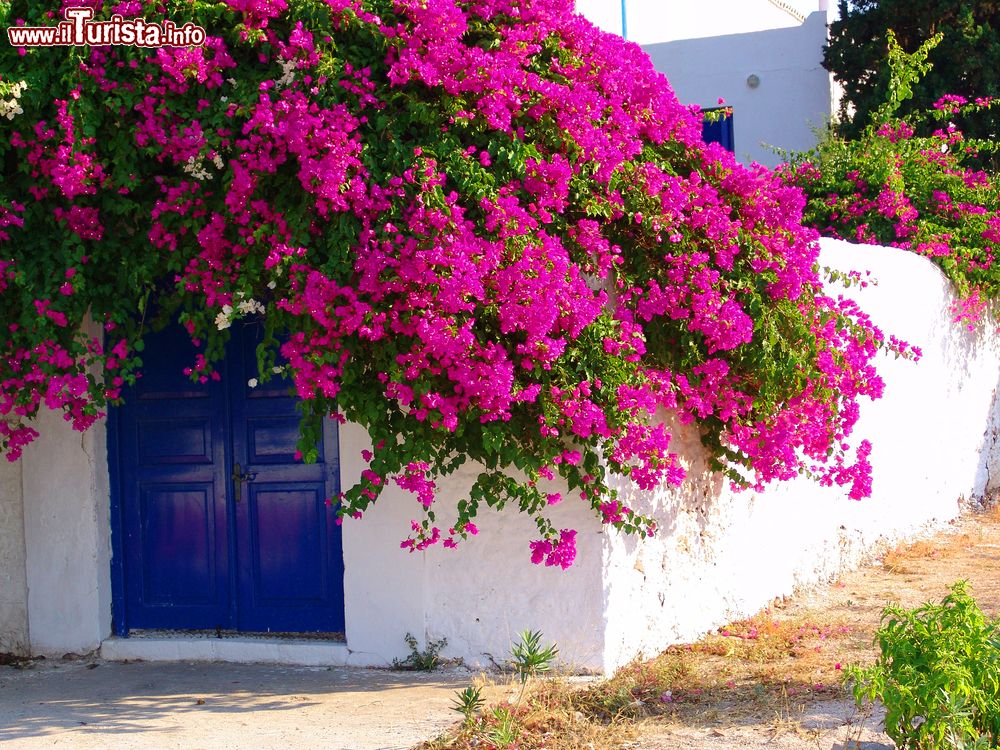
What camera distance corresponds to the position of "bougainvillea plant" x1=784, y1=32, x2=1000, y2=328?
9.57m

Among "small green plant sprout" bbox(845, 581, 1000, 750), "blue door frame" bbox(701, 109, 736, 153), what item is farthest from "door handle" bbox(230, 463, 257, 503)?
"blue door frame" bbox(701, 109, 736, 153)

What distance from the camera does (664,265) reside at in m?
5.65

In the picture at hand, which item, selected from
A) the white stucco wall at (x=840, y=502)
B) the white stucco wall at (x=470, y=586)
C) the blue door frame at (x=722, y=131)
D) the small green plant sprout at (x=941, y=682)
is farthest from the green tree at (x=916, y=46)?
the small green plant sprout at (x=941, y=682)

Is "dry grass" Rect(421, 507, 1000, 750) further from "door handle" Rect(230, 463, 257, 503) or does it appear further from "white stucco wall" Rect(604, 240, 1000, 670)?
"door handle" Rect(230, 463, 257, 503)

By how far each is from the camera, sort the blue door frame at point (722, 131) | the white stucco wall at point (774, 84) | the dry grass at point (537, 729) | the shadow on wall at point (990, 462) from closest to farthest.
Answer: the dry grass at point (537, 729)
the shadow on wall at point (990, 462)
the white stucco wall at point (774, 84)
the blue door frame at point (722, 131)

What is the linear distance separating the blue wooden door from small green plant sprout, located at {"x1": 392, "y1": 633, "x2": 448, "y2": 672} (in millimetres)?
504

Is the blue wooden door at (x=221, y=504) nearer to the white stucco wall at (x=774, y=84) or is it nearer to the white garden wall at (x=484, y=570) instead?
the white garden wall at (x=484, y=570)

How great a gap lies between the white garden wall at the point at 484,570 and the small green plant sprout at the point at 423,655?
47mm

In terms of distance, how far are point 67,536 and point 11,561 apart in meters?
0.41

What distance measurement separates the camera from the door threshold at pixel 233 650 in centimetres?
584

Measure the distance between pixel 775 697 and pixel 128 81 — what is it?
3931 mm

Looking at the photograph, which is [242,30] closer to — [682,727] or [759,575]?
[682,727]

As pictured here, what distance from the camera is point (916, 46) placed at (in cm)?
1352

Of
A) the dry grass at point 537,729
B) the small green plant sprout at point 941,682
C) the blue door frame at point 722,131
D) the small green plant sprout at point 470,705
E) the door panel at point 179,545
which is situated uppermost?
the blue door frame at point 722,131
